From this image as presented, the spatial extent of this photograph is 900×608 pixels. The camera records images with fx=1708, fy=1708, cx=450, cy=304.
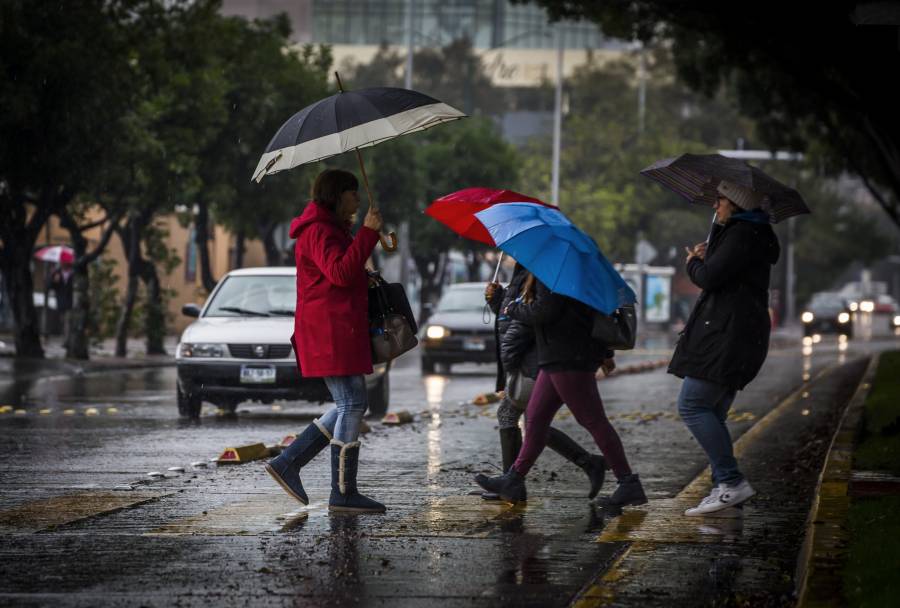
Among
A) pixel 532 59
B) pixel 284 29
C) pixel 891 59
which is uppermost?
pixel 532 59

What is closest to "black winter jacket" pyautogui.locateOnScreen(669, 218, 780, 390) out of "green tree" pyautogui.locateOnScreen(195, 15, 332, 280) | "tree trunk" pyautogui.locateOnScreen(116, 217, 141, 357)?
"green tree" pyautogui.locateOnScreen(195, 15, 332, 280)

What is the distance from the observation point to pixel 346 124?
366 inches

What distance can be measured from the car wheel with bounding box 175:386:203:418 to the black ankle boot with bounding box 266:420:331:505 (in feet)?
25.5

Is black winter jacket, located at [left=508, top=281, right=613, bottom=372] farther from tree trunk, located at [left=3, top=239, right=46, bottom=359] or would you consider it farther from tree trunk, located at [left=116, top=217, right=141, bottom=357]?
tree trunk, located at [left=116, top=217, right=141, bottom=357]

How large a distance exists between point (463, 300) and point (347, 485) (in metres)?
20.1

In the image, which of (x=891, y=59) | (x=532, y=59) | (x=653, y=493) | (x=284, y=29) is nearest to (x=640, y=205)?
(x=284, y=29)

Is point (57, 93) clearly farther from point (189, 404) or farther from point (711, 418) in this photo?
point (711, 418)

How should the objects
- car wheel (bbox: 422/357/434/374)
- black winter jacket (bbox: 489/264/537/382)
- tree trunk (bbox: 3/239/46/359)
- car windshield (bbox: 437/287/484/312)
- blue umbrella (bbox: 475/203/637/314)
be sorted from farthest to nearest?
tree trunk (bbox: 3/239/46/359)
car windshield (bbox: 437/287/484/312)
car wheel (bbox: 422/357/434/374)
black winter jacket (bbox: 489/264/537/382)
blue umbrella (bbox: 475/203/637/314)

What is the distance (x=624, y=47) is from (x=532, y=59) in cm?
641

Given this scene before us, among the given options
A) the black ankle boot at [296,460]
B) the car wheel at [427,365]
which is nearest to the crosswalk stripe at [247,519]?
the black ankle boot at [296,460]

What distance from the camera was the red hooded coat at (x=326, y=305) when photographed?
29.4 feet

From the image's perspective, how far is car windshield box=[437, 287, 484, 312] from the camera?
1143 inches

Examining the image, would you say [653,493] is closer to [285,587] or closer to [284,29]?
[285,587]

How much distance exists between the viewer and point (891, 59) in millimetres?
16828
